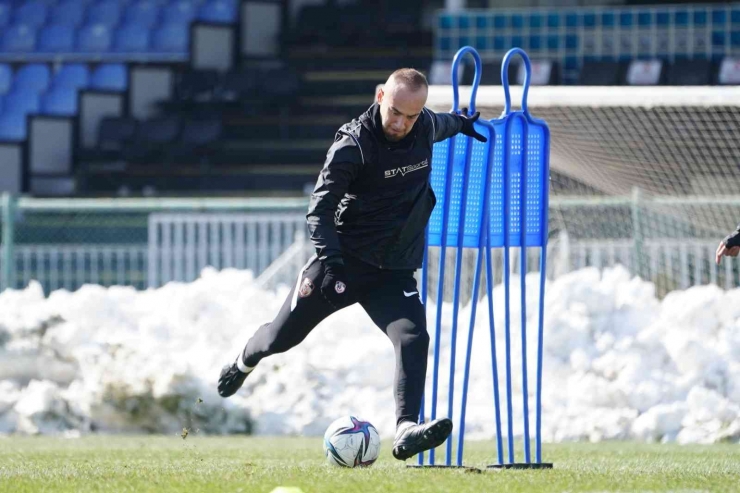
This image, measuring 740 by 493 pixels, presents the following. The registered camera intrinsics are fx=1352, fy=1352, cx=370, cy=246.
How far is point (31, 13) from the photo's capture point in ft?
75.9

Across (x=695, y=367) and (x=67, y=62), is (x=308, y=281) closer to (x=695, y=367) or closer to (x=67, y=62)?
(x=695, y=367)

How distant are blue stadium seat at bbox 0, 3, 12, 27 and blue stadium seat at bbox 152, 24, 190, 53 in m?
2.95

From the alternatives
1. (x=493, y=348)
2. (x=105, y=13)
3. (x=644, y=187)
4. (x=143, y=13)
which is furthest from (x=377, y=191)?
(x=105, y=13)

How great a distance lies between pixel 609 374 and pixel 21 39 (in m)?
15.6

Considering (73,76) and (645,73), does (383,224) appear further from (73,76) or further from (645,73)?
(73,76)

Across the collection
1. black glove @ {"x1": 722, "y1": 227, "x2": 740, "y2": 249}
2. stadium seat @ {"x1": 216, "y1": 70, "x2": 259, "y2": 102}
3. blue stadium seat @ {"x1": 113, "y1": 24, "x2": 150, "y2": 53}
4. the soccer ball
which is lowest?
the soccer ball

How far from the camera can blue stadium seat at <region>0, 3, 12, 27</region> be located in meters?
23.1

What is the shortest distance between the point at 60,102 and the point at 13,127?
2.82 feet

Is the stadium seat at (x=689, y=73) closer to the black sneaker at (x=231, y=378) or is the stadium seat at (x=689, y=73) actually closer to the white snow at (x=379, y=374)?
the white snow at (x=379, y=374)

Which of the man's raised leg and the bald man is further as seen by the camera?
the man's raised leg

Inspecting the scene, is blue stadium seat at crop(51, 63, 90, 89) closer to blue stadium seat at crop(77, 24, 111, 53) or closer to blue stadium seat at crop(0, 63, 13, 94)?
blue stadium seat at crop(77, 24, 111, 53)

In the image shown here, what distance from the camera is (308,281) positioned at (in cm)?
611

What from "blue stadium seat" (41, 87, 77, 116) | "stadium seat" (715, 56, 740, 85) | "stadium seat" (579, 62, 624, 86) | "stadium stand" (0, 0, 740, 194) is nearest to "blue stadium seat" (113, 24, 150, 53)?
"stadium stand" (0, 0, 740, 194)

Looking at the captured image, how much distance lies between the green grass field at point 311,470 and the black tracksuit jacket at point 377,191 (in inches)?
39.2
